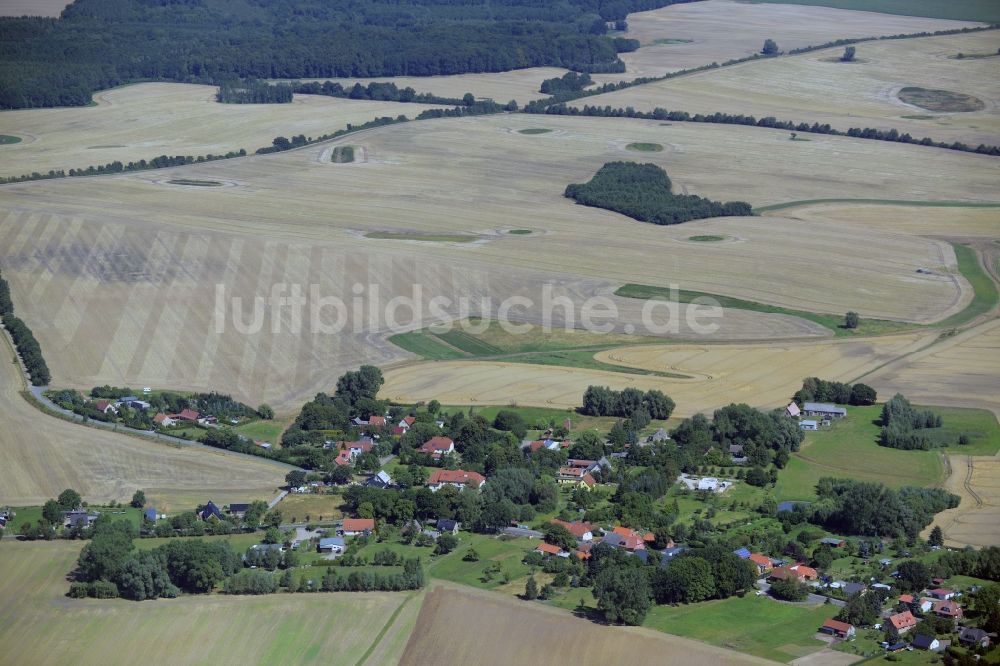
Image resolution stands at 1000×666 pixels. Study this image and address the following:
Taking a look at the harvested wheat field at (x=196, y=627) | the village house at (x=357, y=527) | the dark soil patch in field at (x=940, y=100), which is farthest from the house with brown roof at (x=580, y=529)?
the dark soil patch in field at (x=940, y=100)

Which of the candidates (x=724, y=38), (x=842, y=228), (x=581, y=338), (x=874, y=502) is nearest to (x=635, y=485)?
(x=874, y=502)

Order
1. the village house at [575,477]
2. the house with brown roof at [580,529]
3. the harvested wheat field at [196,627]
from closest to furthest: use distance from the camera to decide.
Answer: the harvested wheat field at [196,627], the house with brown roof at [580,529], the village house at [575,477]

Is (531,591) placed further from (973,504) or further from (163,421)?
(163,421)

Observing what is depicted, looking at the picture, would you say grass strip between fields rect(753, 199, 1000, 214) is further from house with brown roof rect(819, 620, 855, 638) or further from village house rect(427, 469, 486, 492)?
house with brown roof rect(819, 620, 855, 638)

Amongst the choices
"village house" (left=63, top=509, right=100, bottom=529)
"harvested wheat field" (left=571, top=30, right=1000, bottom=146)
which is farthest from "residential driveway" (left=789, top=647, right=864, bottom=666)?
"harvested wheat field" (left=571, top=30, right=1000, bottom=146)

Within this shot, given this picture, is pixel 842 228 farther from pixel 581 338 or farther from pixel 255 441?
pixel 255 441

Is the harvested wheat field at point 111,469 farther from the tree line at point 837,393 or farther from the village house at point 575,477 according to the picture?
the tree line at point 837,393
